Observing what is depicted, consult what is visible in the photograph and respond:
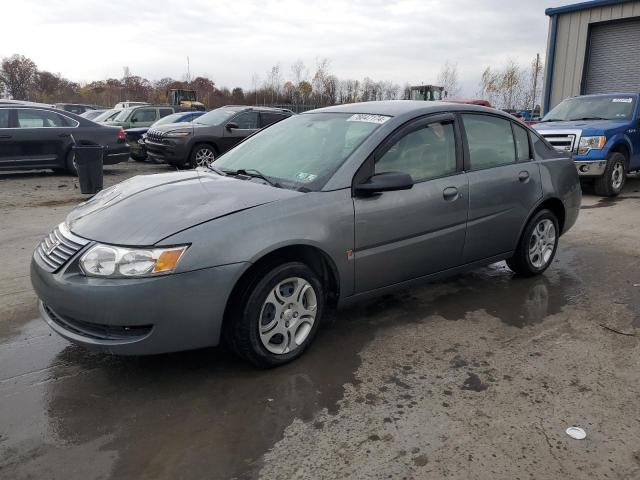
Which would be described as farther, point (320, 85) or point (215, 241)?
point (320, 85)

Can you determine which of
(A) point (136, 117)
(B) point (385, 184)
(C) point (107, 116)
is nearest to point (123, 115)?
Result: (A) point (136, 117)

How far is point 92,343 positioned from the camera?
290 cm

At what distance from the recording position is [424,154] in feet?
13.2

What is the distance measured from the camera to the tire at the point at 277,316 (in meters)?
3.10

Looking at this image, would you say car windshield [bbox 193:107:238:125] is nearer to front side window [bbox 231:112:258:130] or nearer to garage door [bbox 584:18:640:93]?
front side window [bbox 231:112:258:130]

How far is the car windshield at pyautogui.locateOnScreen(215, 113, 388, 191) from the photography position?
365 centimetres

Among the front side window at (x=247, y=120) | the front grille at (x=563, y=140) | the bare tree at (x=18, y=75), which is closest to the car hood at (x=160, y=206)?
the front grille at (x=563, y=140)

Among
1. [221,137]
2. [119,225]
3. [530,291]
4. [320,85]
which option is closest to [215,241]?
[119,225]

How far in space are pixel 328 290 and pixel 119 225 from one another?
4.59ft

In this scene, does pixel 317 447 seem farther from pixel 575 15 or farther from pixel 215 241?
pixel 575 15

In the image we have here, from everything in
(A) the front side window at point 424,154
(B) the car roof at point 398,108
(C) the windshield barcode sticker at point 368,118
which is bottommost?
(A) the front side window at point 424,154

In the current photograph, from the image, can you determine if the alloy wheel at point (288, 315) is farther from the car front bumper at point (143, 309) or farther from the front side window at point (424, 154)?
the front side window at point (424, 154)

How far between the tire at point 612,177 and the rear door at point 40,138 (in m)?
10.8

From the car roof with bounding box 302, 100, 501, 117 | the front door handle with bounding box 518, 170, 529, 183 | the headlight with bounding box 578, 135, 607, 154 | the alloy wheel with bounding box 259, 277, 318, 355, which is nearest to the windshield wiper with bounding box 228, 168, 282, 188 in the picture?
the alloy wheel with bounding box 259, 277, 318, 355
